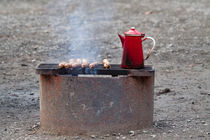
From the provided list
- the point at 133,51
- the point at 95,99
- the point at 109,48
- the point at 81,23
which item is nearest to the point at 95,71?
the point at 95,99

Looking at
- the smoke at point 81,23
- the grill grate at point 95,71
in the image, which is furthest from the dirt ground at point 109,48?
the grill grate at point 95,71

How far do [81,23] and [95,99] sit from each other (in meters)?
7.23

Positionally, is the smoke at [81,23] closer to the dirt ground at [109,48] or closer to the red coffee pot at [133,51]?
the dirt ground at [109,48]

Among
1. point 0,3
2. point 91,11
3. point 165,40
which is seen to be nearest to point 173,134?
point 165,40

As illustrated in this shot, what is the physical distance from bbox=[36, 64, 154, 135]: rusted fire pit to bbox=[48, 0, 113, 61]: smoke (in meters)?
3.87

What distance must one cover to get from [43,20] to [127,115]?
779 cm

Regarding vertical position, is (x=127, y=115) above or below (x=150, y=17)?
below

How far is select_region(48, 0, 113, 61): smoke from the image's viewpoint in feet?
28.3

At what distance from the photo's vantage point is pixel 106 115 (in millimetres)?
4043

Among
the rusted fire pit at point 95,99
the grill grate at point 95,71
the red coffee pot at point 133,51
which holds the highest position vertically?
the red coffee pot at point 133,51

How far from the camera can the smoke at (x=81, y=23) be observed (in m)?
8.63

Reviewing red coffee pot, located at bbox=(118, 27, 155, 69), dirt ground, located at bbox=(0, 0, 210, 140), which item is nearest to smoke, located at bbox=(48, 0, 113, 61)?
dirt ground, located at bbox=(0, 0, 210, 140)

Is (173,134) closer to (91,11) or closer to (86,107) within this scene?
(86,107)

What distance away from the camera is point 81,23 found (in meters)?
11.1
